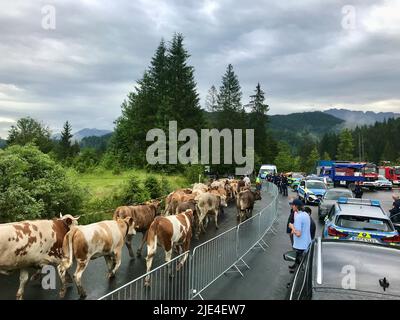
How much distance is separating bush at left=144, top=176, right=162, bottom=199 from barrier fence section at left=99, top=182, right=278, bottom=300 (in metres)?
10.2

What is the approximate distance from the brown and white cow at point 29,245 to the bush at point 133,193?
35.8 ft

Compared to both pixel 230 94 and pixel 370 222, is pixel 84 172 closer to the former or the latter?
pixel 370 222

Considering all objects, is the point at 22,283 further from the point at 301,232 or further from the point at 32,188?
the point at 301,232

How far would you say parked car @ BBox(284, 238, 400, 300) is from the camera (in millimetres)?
4488

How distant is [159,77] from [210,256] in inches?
1742

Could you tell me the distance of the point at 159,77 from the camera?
51031mm

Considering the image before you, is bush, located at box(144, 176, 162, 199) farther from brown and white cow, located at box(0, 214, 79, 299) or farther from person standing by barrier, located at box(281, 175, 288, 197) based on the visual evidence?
person standing by barrier, located at box(281, 175, 288, 197)

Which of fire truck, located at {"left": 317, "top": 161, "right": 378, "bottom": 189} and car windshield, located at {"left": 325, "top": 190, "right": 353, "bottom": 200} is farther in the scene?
fire truck, located at {"left": 317, "top": 161, "right": 378, "bottom": 189}

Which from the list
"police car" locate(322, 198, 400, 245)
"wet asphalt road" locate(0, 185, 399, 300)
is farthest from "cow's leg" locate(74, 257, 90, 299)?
"police car" locate(322, 198, 400, 245)

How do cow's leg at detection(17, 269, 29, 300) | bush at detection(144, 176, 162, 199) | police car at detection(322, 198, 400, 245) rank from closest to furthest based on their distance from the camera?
1. cow's leg at detection(17, 269, 29, 300)
2. police car at detection(322, 198, 400, 245)
3. bush at detection(144, 176, 162, 199)

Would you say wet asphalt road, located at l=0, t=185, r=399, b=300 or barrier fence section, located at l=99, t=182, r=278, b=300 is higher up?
barrier fence section, located at l=99, t=182, r=278, b=300

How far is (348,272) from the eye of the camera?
4961 millimetres
